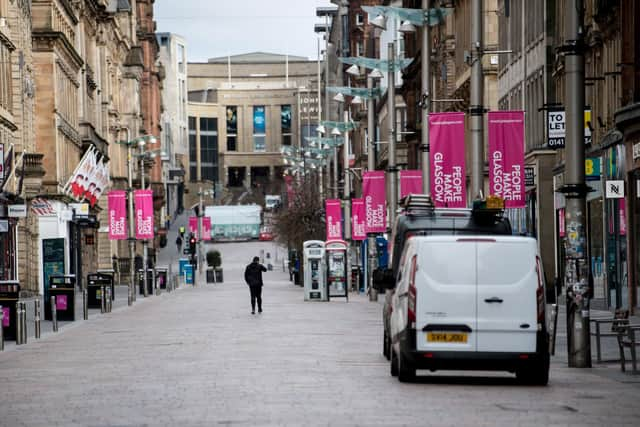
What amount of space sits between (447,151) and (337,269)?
1054 inches

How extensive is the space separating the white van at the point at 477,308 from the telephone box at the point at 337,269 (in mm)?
43402

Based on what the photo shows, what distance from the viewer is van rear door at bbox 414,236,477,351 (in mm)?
19906

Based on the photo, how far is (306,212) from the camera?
4628 inches

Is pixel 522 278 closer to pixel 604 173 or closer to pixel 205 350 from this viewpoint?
pixel 205 350

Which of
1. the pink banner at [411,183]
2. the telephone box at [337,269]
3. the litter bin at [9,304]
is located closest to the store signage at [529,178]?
the pink banner at [411,183]

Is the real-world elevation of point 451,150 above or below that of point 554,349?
above

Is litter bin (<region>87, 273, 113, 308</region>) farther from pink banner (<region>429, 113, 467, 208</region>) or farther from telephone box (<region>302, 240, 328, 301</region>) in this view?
pink banner (<region>429, 113, 467, 208</region>)

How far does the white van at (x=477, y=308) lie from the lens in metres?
19.9

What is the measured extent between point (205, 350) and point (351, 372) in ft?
19.5

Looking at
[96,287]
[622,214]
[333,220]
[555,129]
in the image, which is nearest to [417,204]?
[622,214]

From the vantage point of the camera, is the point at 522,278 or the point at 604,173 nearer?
the point at 522,278

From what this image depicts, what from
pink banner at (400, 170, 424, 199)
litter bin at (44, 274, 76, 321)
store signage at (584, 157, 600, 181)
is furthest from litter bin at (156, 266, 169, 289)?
store signage at (584, 157, 600, 181)

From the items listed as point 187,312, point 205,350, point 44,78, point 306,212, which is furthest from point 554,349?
point 306,212

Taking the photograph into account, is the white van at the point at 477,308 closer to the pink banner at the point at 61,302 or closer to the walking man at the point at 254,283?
the pink banner at the point at 61,302
